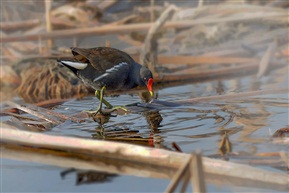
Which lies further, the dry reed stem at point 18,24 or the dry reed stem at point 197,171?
the dry reed stem at point 18,24

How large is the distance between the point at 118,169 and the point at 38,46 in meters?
5.26

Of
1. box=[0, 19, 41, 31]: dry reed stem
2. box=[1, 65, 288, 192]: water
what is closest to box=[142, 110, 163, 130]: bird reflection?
box=[1, 65, 288, 192]: water

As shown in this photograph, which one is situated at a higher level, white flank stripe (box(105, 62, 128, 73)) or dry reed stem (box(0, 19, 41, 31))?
white flank stripe (box(105, 62, 128, 73))

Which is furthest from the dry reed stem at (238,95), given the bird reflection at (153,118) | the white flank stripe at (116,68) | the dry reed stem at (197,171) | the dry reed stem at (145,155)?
the dry reed stem at (197,171)

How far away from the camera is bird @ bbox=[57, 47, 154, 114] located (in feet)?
19.4

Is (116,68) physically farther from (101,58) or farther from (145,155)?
(145,155)

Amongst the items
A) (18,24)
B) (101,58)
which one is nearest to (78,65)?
(101,58)

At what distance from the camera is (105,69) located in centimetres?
591

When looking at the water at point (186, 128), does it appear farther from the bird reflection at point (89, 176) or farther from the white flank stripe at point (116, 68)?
the white flank stripe at point (116, 68)

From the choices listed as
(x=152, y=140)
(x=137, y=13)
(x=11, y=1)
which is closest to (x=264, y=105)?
(x=152, y=140)

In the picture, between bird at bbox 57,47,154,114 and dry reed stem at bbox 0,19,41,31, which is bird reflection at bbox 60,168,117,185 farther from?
dry reed stem at bbox 0,19,41,31

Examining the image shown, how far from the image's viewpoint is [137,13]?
35.3 ft

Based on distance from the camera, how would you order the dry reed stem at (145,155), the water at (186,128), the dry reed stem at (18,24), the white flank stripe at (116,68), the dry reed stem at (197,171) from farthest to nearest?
1. the dry reed stem at (18,24)
2. the white flank stripe at (116,68)
3. the water at (186,128)
4. the dry reed stem at (145,155)
5. the dry reed stem at (197,171)

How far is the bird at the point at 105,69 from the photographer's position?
592 centimetres
